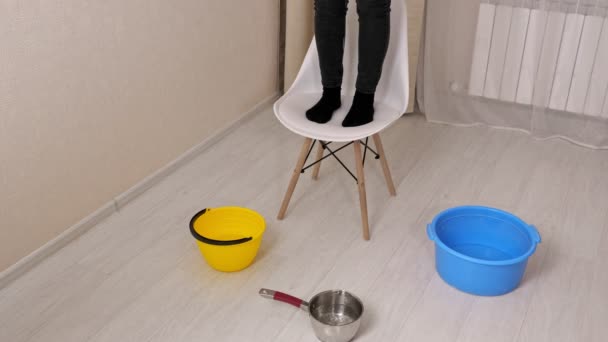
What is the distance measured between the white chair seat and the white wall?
483mm

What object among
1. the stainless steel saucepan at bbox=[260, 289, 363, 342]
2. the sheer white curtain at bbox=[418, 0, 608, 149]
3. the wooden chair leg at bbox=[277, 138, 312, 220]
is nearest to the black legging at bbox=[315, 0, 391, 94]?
the wooden chair leg at bbox=[277, 138, 312, 220]

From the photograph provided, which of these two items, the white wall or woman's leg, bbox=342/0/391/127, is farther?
woman's leg, bbox=342/0/391/127

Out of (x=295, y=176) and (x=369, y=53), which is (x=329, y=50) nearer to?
(x=369, y=53)

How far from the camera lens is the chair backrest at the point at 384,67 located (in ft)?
7.22

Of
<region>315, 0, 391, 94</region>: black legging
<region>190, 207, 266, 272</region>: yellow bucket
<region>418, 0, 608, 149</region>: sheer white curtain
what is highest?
<region>315, 0, 391, 94</region>: black legging

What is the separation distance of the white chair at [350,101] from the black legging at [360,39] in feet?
0.36

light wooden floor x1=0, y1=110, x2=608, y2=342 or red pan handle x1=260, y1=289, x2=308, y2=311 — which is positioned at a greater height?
red pan handle x1=260, y1=289, x2=308, y2=311

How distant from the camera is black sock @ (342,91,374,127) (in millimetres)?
2094

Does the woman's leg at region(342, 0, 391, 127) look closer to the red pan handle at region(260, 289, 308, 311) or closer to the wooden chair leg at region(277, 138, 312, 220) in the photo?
the wooden chair leg at region(277, 138, 312, 220)

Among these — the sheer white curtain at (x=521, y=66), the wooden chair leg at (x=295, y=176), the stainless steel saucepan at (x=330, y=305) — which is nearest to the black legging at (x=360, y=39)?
the wooden chair leg at (x=295, y=176)

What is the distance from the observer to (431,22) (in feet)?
9.55

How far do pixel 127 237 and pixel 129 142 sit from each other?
34 cm

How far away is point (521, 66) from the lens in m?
2.81

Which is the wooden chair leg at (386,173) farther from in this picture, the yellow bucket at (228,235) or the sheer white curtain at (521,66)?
the sheer white curtain at (521,66)
